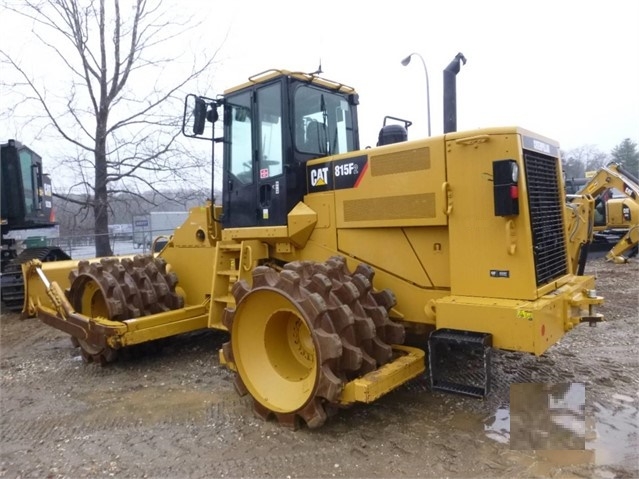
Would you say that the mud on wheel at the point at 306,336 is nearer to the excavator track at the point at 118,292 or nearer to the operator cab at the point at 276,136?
the operator cab at the point at 276,136

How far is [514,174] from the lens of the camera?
11.8 ft

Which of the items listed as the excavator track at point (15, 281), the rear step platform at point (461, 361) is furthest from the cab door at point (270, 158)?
the excavator track at point (15, 281)

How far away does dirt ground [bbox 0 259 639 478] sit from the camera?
11.3ft

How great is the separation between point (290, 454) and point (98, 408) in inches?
81.1

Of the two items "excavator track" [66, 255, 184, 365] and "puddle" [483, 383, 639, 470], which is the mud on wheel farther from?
"excavator track" [66, 255, 184, 365]

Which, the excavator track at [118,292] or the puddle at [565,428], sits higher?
the excavator track at [118,292]

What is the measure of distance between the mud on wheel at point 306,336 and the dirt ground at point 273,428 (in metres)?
0.26

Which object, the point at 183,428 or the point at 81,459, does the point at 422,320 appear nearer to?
the point at 183,428

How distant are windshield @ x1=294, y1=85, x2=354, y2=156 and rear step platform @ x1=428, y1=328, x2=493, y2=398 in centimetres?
241

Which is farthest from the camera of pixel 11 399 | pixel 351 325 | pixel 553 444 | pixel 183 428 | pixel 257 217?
pixel 257 217

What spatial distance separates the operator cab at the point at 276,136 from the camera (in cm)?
510

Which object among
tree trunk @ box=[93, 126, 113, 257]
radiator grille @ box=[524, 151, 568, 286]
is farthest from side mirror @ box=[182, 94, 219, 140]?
tree trunk @ box=[93, 126, 113, 257]

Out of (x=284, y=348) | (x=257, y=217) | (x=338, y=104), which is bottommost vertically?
(x=284, y=348)

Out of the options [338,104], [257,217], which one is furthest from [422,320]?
[338,104]
